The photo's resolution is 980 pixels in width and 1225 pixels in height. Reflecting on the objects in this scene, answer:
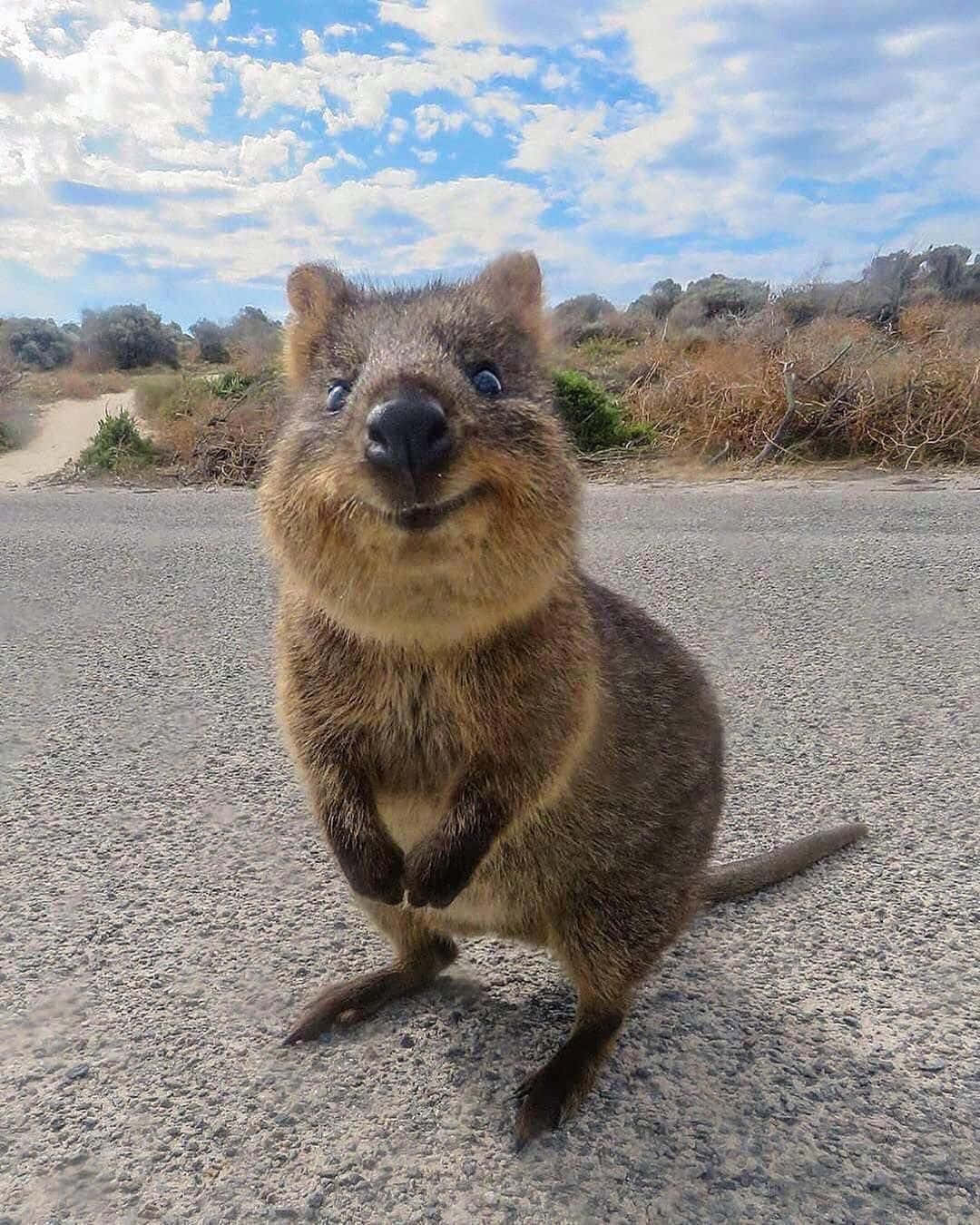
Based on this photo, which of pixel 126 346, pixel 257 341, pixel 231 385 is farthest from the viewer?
pixel 126 346

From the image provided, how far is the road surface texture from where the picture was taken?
90.3 inches

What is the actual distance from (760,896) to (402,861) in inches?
57.5

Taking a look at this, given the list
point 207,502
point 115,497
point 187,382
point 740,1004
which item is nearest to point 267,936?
point 740,1004

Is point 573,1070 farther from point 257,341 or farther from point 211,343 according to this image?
point 211,343

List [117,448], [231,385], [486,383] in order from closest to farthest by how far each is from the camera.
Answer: [486,383], [117,448], [231,385]

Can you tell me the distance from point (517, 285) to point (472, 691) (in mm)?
1359

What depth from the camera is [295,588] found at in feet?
8.81

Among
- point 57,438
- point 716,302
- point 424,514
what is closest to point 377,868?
point 424,514

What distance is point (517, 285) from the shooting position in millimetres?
3133

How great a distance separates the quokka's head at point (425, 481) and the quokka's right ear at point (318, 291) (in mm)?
236

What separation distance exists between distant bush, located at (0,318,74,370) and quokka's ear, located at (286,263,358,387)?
3119cm

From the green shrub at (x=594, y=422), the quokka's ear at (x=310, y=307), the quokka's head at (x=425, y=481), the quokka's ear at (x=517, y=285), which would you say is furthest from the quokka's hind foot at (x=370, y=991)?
the green shrub at (x=594, y=422)

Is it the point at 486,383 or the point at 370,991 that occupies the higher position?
the point at 486,383

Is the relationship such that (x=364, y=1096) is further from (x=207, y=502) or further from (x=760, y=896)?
(x=207, y=502)
